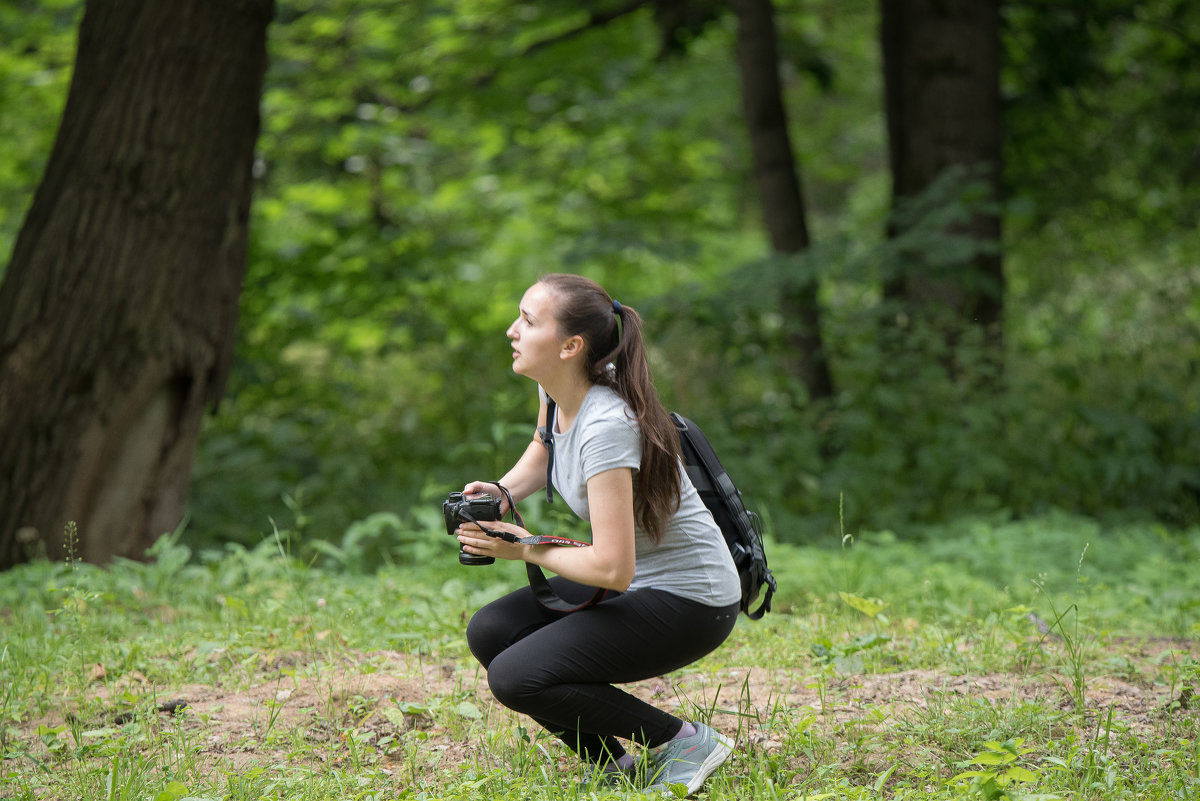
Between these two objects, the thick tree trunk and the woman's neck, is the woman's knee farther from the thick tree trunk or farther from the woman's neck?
the thick tree trunk

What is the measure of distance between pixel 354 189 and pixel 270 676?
24.6 feet

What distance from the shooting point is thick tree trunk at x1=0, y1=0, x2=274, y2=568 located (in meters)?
5.12

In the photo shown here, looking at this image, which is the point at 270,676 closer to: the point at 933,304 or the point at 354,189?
the point at 933,304

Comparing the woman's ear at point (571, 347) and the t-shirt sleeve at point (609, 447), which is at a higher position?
the woman's ear at point (571, 347)

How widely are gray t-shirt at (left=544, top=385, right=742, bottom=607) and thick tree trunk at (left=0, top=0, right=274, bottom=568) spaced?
347 centimetres

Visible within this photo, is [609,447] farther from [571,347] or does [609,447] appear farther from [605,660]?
[605,660]

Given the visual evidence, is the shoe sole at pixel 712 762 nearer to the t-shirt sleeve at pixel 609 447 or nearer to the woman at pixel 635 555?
the woman at pixel 635 555

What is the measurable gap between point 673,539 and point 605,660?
0.35m

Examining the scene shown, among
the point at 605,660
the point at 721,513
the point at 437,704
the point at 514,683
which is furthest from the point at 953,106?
the point at 514,683

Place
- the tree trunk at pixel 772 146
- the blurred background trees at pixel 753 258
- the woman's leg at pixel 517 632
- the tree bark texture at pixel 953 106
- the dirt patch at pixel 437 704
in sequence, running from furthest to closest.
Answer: the tree trunk at pixel 772 146, the tree bark texture at pixel 953 106, the blurred background trees at pixel 753 258, the dirt patch at pixel 437 704, the woman's leg at pixel 517 632

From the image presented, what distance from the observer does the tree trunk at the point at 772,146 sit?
26.5 feet

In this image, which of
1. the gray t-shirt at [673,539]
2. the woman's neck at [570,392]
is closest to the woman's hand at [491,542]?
the gray t-shirt at [673,539]

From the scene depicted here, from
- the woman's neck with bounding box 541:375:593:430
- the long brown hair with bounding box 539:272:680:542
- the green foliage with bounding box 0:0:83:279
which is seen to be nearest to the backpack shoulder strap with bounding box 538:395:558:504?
the woman's neck with bounding box 541:375:593:430

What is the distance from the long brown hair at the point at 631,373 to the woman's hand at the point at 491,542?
0.30 m
